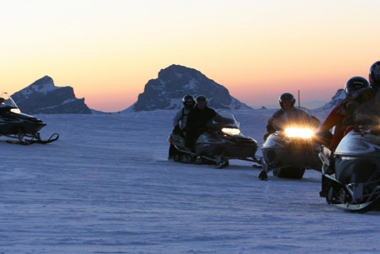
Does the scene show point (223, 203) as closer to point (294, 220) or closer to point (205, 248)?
point (294, 220)

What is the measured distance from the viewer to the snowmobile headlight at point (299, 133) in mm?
11073

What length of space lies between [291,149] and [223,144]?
289 cm

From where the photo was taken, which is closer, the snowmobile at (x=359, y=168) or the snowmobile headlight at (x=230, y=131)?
the snowmobile at (x=359, y=168)

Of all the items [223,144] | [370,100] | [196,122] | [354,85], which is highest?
[354,85]

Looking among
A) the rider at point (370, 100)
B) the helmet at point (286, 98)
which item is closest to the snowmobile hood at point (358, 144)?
the rider at point (370, 100)

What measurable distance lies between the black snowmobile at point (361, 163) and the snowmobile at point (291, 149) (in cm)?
409

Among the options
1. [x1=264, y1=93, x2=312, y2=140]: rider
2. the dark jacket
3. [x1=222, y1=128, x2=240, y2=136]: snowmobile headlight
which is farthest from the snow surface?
the dark jacket

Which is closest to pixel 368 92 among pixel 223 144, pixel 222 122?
pixel 223 144

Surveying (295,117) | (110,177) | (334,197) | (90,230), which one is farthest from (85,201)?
(295,117)

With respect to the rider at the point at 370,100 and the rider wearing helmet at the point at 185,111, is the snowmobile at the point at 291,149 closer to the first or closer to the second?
the rider at the point at 370,100

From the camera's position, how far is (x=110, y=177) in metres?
10.1

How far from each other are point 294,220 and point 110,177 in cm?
500

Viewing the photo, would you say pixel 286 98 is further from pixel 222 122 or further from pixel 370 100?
pixel 370 100

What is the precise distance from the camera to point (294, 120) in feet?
38.0
